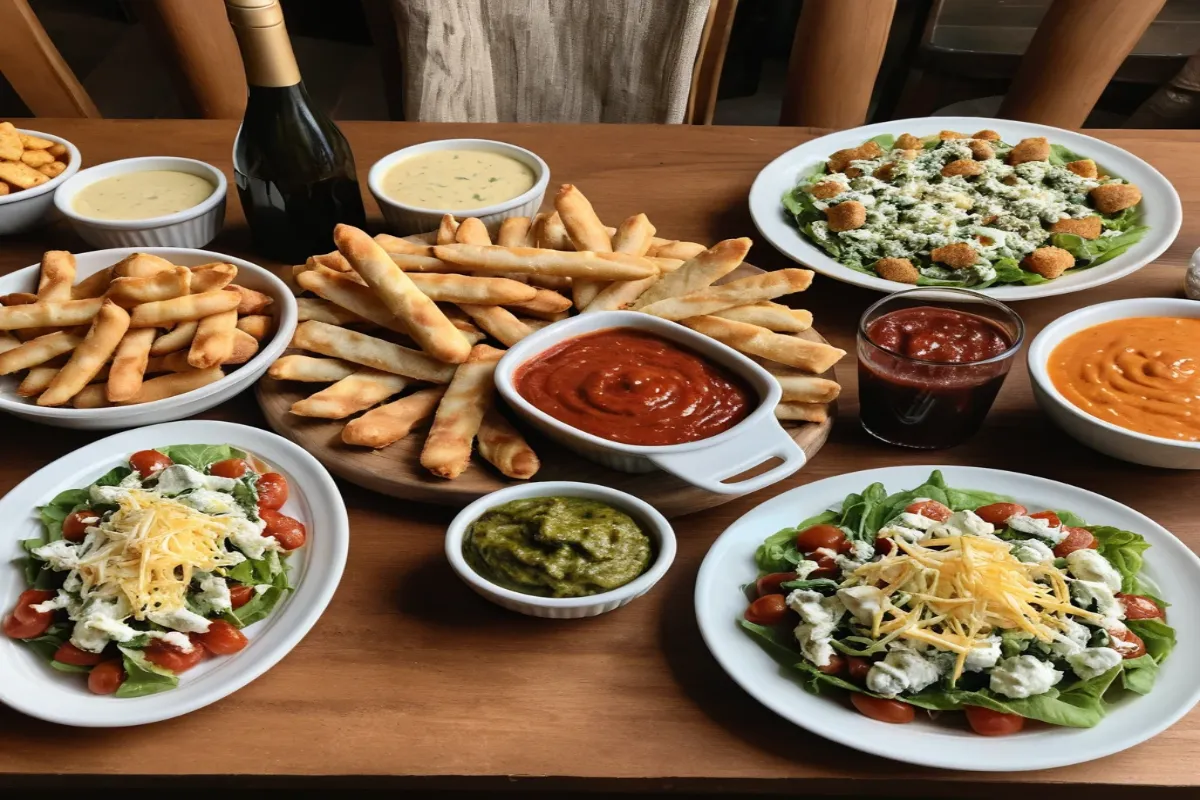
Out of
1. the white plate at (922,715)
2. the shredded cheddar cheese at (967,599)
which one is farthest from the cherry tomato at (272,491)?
the shredded cheddar cheese at (967,599)

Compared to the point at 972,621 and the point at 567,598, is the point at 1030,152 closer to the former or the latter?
the point at 972,621

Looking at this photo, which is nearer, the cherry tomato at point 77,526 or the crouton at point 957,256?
the cherry tomato at point 77,526

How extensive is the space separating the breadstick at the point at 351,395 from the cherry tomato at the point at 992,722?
1.14 meters

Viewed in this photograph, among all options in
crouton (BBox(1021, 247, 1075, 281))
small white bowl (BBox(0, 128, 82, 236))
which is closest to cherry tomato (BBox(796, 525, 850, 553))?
crouton (BBox(1021, 247, 1075, 281))

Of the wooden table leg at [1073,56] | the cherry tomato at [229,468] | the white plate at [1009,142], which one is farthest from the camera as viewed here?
the wooden table leg at [1073,56]

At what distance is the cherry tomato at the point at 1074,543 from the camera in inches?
55.4

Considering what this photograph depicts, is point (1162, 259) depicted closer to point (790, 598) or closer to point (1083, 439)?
point (1083, 439)

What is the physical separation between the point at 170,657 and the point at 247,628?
11cm

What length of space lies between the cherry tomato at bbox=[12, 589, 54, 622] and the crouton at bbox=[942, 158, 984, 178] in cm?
219

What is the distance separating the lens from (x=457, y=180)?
243 centimetres

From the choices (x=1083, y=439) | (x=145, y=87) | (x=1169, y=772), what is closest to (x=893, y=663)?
(x=1169, y=772)

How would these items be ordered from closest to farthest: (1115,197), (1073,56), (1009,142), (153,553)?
(153,553)
(1115,197)
(1009,142)
(1073,56)

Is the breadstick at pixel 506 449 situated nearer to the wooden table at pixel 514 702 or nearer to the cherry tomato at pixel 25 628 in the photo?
the wooden table at pixel 514 702

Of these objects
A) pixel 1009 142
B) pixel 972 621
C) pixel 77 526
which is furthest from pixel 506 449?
pixel 1009 142
